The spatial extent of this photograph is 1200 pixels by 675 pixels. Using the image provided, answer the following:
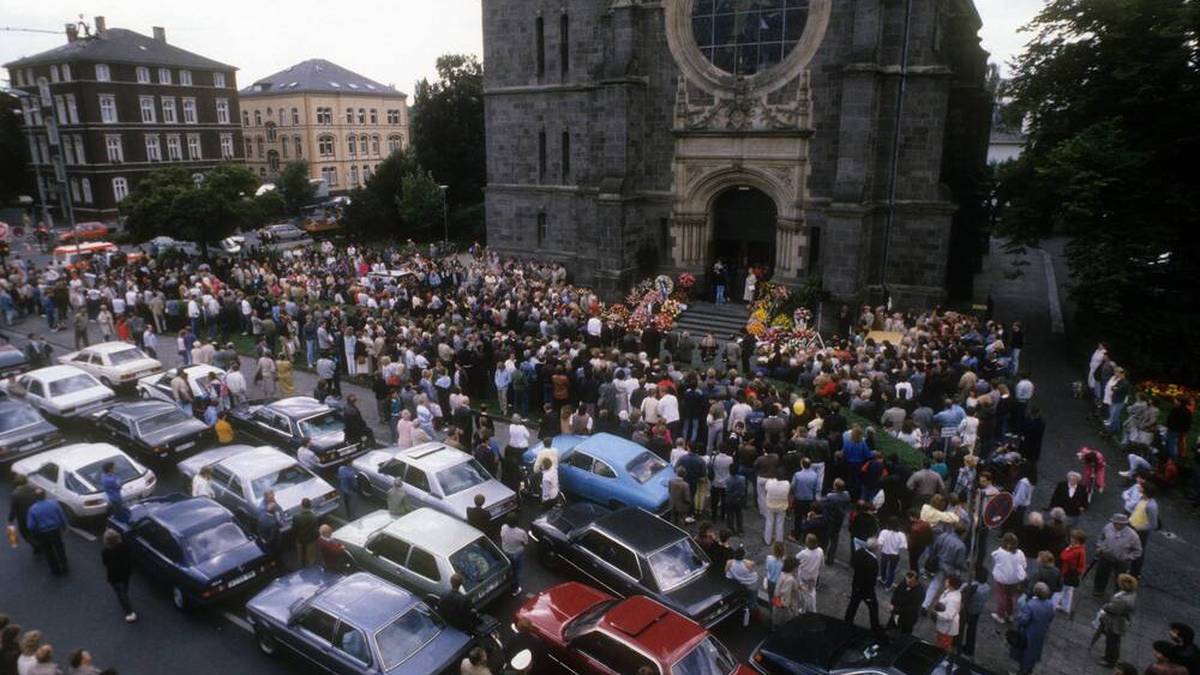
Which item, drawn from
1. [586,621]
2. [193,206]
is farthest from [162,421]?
[193,206]

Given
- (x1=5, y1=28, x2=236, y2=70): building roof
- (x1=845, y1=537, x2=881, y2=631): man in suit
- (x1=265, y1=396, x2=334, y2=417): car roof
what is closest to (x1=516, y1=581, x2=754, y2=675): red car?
(x1=845, y1=537, x2=881, y2=631): man in suit

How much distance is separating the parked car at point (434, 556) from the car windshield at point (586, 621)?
166 centimetres

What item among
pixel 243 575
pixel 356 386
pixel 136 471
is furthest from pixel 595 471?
pixel 356 386

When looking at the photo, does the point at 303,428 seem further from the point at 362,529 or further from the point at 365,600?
the point at 365,600

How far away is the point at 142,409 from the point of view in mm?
16969

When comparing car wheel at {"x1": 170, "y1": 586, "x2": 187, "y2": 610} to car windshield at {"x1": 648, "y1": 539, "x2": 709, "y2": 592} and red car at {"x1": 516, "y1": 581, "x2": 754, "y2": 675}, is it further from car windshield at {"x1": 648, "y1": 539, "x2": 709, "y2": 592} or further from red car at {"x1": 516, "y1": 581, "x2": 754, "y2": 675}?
car windshield at {"x1": 648, "y1": 539, "x2": 709, "y2": 592}

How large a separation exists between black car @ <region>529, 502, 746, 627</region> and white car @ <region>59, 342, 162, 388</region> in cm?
1496

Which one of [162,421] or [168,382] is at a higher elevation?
[168,382]

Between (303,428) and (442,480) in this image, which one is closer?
(442,480)

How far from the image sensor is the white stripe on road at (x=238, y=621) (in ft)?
37.0

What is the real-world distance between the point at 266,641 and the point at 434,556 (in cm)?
258

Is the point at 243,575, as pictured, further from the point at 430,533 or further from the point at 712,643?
the point at 712,643

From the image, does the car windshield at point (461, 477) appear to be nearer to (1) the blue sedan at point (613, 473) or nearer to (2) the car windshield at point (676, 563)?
(1) the blue sedan at point (613, 473)

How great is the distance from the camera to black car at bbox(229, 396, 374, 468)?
628 inches
